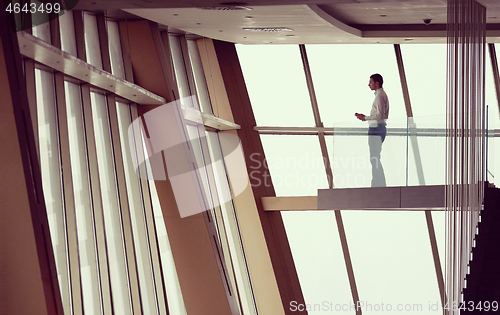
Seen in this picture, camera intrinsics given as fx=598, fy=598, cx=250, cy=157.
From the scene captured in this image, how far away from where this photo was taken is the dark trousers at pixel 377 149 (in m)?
10.7

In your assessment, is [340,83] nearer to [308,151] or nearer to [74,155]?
[308,151]

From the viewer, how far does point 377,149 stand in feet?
35.2

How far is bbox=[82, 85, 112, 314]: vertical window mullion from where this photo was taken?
699cm

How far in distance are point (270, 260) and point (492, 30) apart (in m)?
6.05

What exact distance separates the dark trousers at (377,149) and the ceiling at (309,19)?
1.77m

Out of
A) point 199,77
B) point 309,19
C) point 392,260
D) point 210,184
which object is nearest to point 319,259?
point 392,260

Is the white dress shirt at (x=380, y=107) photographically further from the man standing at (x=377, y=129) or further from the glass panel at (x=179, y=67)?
the glass panel at (x=179, y=67)

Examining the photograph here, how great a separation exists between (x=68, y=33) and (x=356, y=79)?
284 inches

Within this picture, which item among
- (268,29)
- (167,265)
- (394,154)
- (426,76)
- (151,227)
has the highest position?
(268,29)

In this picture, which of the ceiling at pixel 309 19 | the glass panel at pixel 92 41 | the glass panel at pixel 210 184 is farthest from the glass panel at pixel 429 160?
the glass panel at pixel 92 41

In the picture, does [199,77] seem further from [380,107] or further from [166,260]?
[166,260]

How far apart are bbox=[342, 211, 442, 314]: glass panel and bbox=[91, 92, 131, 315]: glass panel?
22.5ft

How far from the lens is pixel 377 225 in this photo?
1320cm

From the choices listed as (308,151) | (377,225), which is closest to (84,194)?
(308,151)
